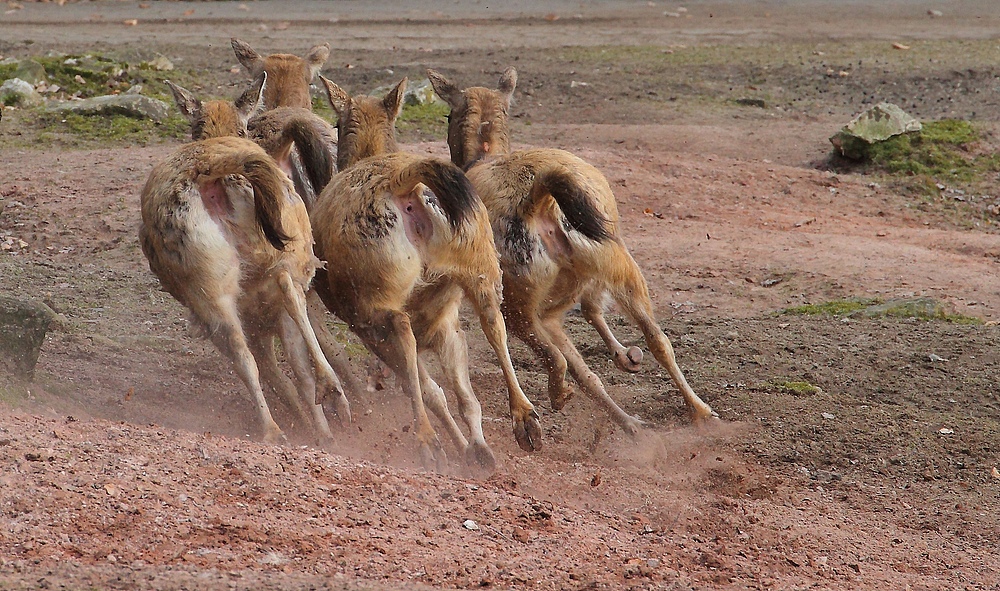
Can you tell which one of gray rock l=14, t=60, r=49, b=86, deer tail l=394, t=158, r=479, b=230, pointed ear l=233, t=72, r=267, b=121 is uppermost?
pointed ear l=233, t=72, r=267, b=121

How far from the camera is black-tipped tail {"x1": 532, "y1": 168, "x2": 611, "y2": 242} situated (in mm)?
6922

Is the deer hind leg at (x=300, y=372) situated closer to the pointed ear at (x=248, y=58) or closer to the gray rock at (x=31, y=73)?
the pointed ear at (x=248, y=58)

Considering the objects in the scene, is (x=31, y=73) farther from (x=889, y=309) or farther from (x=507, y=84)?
(x=889, y=309)

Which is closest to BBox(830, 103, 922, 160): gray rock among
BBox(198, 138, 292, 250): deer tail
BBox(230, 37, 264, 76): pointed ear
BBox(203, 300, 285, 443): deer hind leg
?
BBox(230, 37, 264, 76): pointed ear

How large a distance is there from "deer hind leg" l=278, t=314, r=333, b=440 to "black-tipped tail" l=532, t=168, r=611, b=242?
1764 millimetres

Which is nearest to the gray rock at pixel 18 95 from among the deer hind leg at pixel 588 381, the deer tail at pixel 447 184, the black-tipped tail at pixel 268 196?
the deer hind leg at pixel 588 381

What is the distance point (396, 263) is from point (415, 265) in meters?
0.13

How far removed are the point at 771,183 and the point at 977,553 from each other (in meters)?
8.32

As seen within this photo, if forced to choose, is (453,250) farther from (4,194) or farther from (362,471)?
(4,194)

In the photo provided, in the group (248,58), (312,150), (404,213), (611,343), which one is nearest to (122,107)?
(248,58)

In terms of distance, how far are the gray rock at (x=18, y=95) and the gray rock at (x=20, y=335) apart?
9.52 m

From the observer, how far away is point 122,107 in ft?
50.0

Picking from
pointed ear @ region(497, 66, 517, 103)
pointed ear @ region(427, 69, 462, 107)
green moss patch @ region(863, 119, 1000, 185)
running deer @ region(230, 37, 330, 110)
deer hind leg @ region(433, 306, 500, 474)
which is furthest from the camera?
green moss patch @ region(863, 119, 1000, 185)

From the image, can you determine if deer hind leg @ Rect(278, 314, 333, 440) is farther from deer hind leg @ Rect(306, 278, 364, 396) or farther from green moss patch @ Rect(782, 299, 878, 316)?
green moss patch @ Rect(782, 299, 878, 316)
